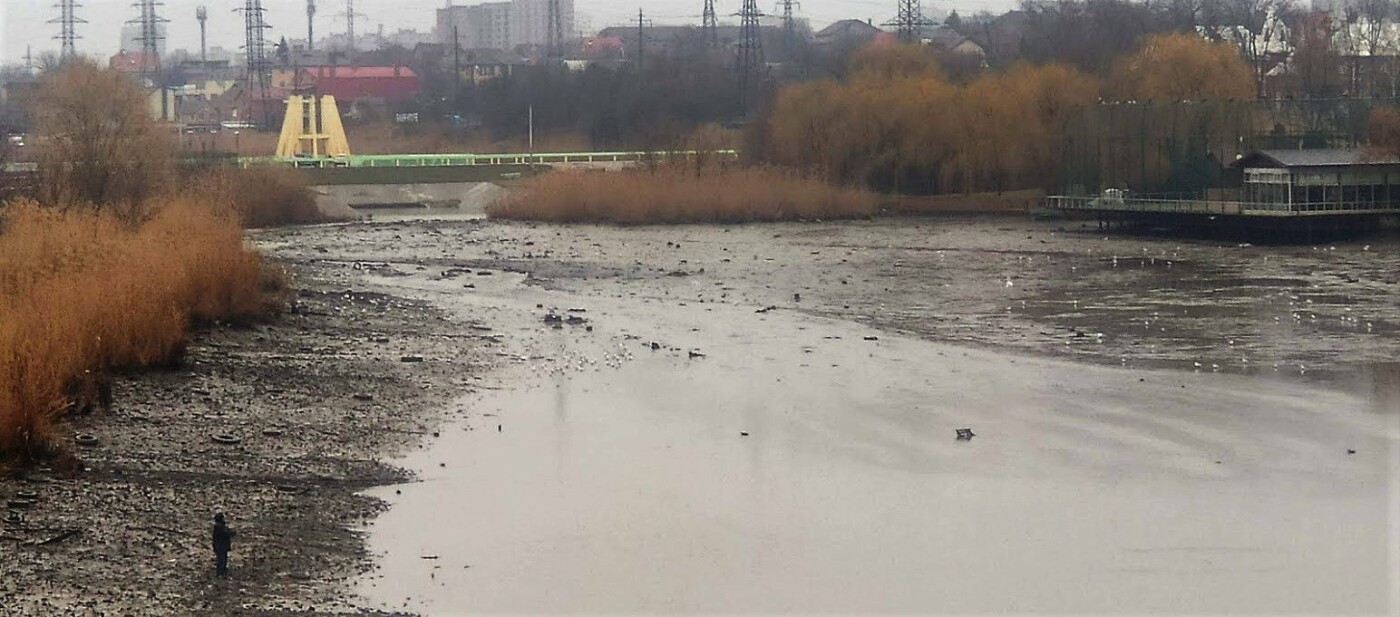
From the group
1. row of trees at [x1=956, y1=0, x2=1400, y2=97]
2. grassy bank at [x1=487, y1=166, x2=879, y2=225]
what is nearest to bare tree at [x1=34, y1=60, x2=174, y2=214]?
grassy bank at [x1=487, y1=166, x2=879, y2=225]

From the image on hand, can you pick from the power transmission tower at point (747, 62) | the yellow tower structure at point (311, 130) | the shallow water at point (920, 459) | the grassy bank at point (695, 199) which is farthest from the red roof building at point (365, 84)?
the shallow water at point (920, 459)

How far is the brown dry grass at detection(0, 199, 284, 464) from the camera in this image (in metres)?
16.5

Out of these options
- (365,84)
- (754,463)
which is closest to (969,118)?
(754,463)

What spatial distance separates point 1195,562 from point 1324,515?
208 cm

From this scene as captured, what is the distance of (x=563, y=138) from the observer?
298ft

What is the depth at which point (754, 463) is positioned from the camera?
58.5 feet

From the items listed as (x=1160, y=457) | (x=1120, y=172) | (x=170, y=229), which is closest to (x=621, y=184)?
(x=1120, y=172)

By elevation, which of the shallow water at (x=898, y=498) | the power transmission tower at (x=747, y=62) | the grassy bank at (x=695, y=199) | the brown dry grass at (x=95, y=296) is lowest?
the shallow water at (x=898, y=498)

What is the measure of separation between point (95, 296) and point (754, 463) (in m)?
8.33

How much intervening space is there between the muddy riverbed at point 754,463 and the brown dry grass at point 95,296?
1.83 ft

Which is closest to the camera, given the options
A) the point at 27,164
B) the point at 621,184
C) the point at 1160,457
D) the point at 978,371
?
the point at 1160,457

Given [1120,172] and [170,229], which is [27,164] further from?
[1120,172]

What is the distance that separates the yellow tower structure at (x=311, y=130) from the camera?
280 ft

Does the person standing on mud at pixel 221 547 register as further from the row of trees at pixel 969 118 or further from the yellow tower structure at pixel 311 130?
the yellow tower structure at pixel 311 130
